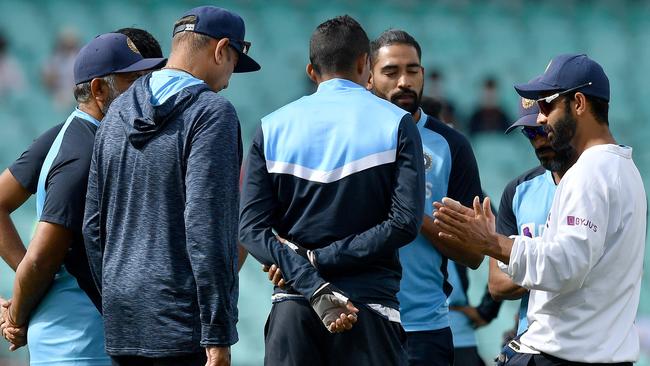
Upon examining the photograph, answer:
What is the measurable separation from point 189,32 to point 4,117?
745 cm

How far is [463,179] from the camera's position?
5066 mm

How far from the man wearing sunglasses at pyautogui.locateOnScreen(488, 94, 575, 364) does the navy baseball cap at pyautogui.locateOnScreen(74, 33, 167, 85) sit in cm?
157

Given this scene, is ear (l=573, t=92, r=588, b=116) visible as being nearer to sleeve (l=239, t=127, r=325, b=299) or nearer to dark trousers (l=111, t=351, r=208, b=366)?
sleeve (l=239, t=127, r=325, b=299)

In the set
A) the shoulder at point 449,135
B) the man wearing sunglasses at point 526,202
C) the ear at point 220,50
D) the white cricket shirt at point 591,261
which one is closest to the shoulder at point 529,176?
the man wearing sunglasses at point 526,202

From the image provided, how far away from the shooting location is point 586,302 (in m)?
3.87

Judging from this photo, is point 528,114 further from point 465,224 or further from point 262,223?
point 262,223

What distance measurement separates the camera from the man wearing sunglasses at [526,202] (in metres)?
4.75

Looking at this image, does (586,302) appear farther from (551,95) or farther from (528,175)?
(528,175)

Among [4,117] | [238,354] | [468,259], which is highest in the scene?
[468,259]

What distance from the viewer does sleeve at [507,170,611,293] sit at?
376 centimetres

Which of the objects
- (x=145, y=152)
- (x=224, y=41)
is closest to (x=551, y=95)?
(x=224, y=41)

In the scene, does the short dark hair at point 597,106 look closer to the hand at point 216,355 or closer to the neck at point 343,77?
the neck at point 343,77

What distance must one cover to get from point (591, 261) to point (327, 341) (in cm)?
98

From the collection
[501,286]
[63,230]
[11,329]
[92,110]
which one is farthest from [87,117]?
[501,286]
